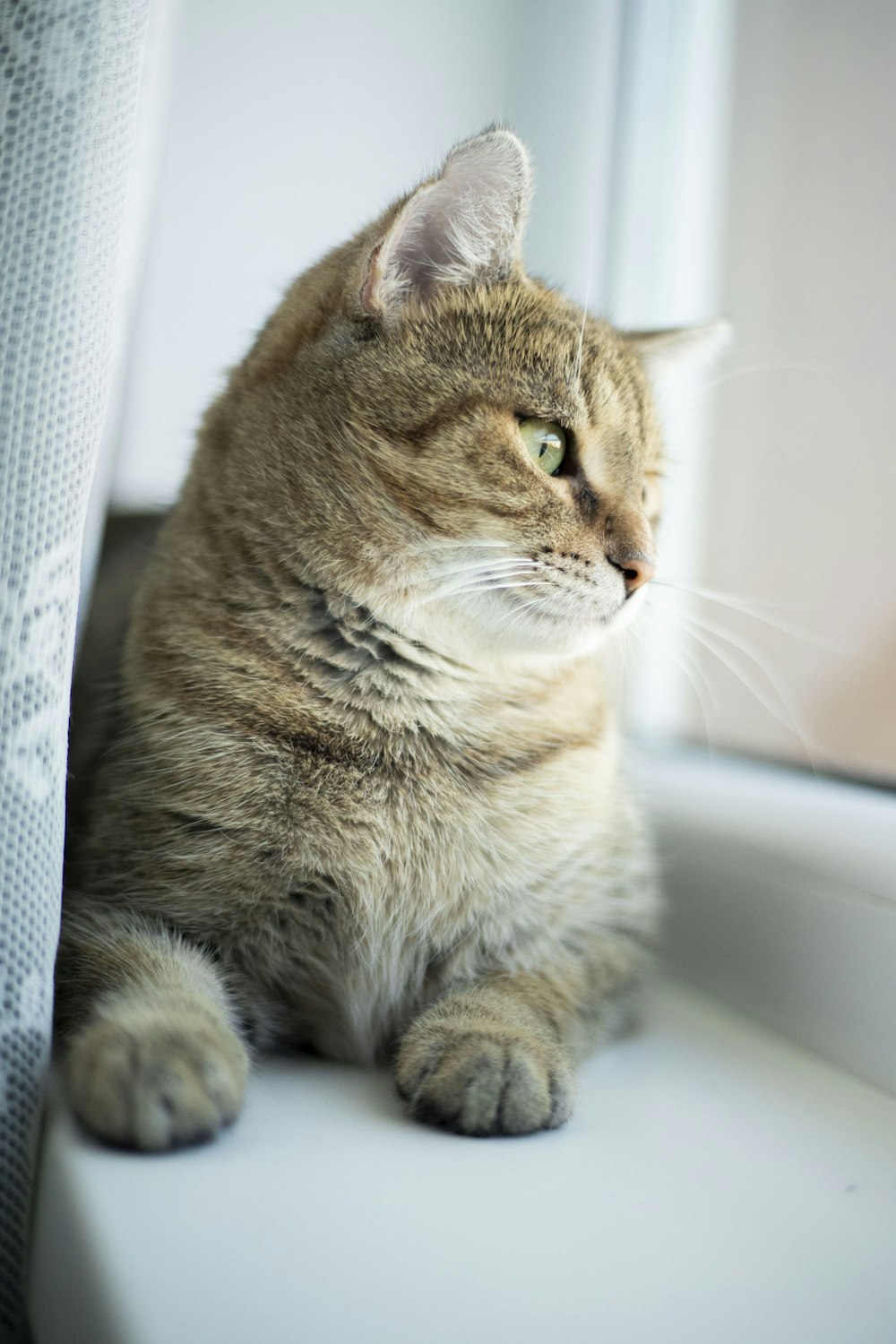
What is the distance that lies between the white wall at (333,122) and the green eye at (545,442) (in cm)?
90

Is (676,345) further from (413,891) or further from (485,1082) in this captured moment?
(485,1082)

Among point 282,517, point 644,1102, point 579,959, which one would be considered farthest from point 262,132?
point 644,1102

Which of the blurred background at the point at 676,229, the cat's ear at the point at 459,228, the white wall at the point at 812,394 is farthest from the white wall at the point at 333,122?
the cat's ear at the point at 459,228

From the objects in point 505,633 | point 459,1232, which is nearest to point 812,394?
point 505,633

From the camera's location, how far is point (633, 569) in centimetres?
87

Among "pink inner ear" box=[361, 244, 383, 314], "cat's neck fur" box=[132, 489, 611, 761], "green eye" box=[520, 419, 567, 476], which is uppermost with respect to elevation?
"pink inner ear" box=[361, 244, 383, 314]

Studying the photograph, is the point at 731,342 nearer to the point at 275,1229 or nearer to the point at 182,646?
the point at 182,646

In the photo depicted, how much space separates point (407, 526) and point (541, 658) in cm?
19

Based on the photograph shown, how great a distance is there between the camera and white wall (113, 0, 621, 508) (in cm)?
162

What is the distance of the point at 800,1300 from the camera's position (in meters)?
0.54

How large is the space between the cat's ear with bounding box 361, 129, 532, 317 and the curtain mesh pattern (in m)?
0.30

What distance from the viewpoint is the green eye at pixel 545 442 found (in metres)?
0.87

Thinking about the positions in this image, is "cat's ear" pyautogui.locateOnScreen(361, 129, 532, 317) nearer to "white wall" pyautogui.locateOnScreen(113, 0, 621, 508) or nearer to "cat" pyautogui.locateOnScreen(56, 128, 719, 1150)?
"cat" pyautogui.locateOnScreen(56, 128, 719, 1150)

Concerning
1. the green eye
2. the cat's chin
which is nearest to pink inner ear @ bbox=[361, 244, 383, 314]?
the green eye
